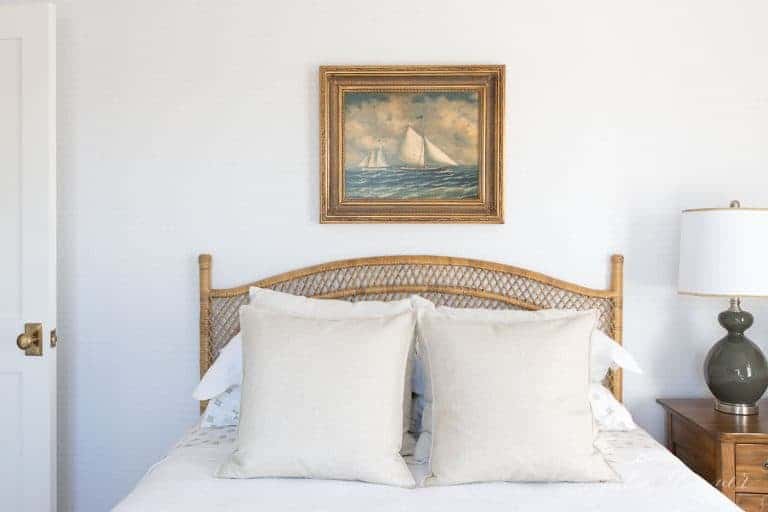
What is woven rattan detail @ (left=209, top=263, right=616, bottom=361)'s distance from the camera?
2.47m

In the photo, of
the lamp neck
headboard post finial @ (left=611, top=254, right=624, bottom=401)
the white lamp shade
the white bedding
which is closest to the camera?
the white bedding

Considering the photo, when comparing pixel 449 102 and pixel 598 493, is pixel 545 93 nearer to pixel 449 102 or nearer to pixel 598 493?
pixel 449 102

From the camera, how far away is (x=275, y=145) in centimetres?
256

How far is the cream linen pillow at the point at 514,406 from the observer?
1698mm

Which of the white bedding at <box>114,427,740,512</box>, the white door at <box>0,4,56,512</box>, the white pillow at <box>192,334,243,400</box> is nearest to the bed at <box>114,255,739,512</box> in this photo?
the white bedding at <box>114,427,740,512</box>

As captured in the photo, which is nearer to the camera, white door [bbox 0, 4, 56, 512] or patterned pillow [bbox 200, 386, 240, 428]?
patterned pillow [bbox 200, 386, 240, 428]

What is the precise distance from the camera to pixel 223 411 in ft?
7.16

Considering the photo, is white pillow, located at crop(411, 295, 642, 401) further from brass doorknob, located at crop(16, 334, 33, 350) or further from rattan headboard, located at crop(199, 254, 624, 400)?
brass doorknob, located at crop(16, 334, 33, 350)

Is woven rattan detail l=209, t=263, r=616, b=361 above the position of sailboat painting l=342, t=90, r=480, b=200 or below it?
below

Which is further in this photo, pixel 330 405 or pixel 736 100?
pixel 736 100

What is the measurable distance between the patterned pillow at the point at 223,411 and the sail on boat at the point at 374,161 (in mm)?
958

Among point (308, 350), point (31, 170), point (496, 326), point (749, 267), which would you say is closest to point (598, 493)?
point (496, 326)

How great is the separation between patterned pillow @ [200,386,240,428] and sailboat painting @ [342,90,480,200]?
87 cm

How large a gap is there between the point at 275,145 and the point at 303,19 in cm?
50
